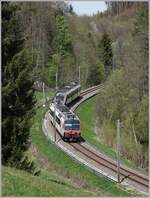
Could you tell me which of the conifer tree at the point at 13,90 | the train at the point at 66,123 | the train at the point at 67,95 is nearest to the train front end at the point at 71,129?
the train at the point at 66,123

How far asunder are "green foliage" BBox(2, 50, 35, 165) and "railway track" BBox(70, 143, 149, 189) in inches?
514

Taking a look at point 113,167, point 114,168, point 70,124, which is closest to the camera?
point 114,168

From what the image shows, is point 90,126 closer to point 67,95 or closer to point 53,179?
point 67,95

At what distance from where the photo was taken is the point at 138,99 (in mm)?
51719

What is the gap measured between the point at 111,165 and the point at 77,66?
48.0 meters

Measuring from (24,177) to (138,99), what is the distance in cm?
3703

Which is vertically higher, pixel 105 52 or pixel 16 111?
pixel 105 52

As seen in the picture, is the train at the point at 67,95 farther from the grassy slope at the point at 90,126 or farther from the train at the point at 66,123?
the train at the point at 66,123

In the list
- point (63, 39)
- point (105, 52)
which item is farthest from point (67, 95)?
point (105, 52)

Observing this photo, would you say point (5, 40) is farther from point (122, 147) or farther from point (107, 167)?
point (122, 147)

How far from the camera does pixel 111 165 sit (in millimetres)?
36438

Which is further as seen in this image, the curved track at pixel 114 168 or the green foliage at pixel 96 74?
the green foliage at pixel 96 74

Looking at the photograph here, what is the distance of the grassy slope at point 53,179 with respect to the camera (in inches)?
580

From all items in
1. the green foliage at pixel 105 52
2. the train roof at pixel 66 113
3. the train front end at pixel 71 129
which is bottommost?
the train front end at pixel 71 129
